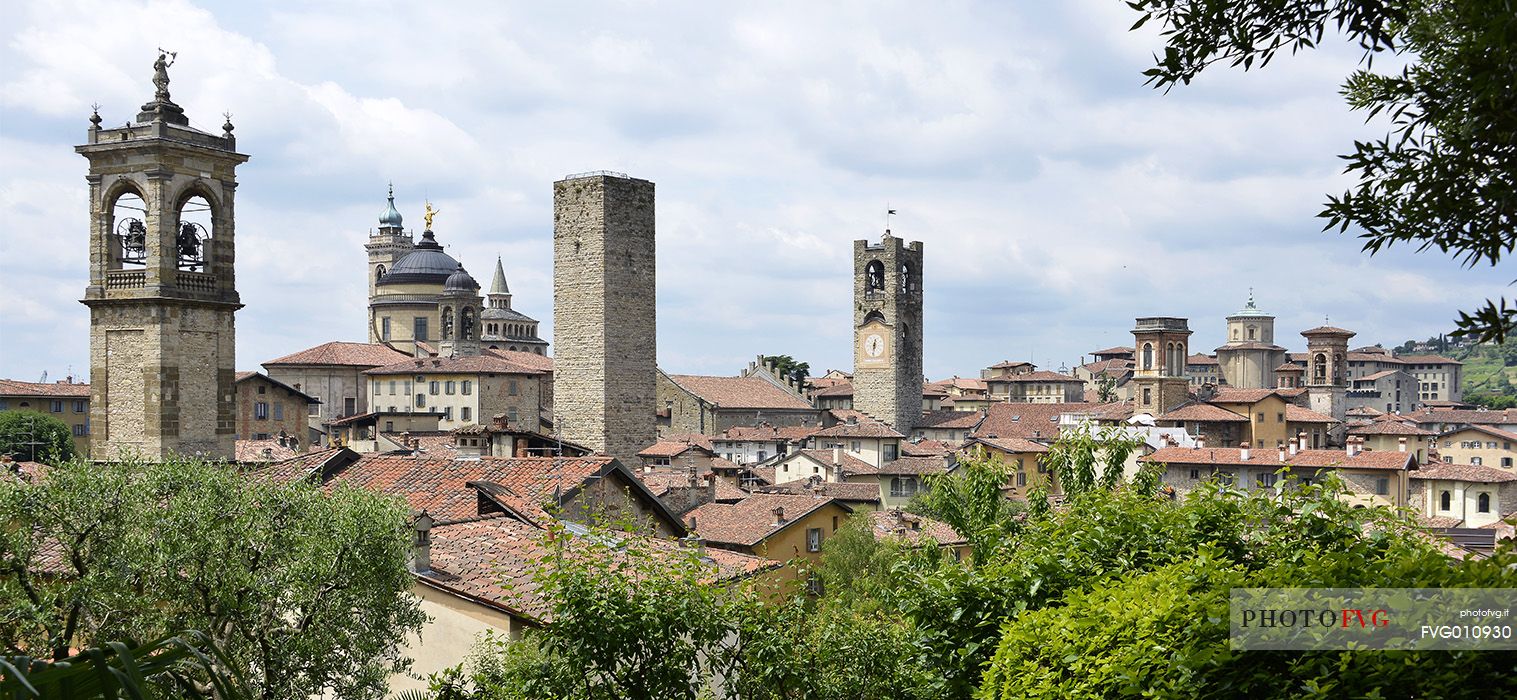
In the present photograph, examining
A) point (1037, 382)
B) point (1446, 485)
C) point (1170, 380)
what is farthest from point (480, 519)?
point (1037, 382)

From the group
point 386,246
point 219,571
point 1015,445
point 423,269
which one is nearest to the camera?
point 219,571

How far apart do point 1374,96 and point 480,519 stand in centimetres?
1676

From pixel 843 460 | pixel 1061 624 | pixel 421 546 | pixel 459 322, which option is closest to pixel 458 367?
pixel 459 322

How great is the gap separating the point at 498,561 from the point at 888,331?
77.9m

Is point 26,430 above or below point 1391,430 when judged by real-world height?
above

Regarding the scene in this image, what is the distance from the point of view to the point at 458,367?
73.6 meters

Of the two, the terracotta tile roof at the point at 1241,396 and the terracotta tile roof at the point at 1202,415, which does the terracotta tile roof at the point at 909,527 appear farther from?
the terracotta tile roof at the point at 1241,396

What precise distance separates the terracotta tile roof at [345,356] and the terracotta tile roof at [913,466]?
35888mm

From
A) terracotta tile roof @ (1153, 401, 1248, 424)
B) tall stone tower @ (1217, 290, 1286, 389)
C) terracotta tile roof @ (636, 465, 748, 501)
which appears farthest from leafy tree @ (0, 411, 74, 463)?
tall stone tower @ (1217, 290, 1286, 389)

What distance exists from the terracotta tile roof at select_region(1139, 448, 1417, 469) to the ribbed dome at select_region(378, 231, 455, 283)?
195 feet

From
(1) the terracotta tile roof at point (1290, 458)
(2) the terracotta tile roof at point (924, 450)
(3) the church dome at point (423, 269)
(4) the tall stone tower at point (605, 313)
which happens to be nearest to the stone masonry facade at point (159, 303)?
(4) the tall stone tower at point (605, 313)

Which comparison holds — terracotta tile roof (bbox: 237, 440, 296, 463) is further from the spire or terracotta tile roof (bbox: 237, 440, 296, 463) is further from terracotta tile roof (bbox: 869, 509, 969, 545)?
the spire

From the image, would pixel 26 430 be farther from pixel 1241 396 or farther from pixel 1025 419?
pixel 1241 396

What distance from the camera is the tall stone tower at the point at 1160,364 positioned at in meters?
85.8
